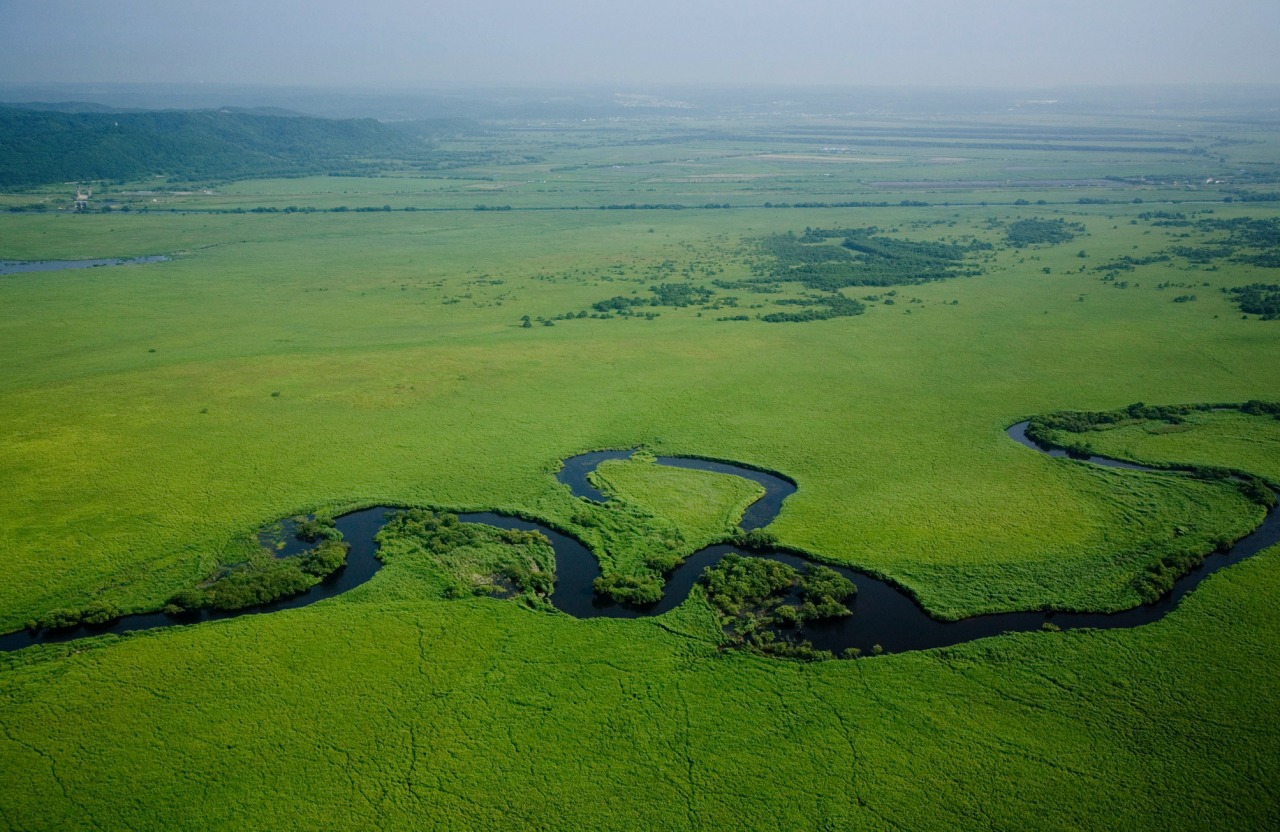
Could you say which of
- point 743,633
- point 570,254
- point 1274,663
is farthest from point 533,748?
point 570,254

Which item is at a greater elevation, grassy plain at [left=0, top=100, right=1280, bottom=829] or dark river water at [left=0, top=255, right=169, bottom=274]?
dark river water at [left=0, top=255, right=169, bottom=274]

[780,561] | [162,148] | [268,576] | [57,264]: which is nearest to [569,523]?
[780,561]

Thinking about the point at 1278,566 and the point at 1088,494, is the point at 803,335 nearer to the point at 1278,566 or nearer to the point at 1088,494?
the point at 1088,494

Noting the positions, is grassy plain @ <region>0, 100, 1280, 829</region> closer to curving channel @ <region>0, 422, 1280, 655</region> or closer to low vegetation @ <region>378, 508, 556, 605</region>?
low vegetation @ <region>378, 508, 556, 605</region>

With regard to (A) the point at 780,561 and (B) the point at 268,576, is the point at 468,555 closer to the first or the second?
(B) the point at 268,576

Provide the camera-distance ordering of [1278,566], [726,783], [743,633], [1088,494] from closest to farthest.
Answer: [726,783], [743,633], [1278,566], [1088,494]

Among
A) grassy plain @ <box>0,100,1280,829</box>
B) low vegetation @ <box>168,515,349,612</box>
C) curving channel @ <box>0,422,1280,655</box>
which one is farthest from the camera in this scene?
low vegetation @ <box>168,515,349,612</box>

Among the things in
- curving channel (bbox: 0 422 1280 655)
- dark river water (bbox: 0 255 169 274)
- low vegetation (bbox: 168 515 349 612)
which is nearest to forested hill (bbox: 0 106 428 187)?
dark river water (bbox: 0 255 169 274)
